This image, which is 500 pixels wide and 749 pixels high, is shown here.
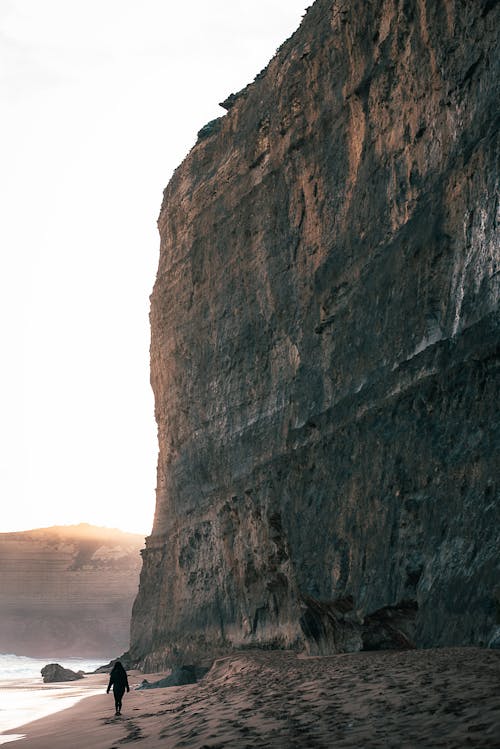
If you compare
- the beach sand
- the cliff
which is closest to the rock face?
the beach sand

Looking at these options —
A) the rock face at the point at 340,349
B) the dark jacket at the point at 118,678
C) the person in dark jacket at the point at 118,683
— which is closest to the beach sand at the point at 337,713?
the person in dark jacket at the point at 118,683

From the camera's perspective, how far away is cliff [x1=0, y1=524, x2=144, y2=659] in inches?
3780

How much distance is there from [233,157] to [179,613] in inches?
701

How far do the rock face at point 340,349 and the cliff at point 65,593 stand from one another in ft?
204

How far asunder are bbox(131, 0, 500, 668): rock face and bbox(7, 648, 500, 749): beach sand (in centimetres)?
144

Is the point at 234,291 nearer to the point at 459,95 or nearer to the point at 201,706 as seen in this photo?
the point at 459,95

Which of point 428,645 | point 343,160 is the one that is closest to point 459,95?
point 343,160

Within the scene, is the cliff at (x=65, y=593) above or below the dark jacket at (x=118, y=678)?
above

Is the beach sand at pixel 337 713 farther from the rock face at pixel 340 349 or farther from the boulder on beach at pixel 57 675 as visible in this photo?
the boulder on beach at pixel 57 675

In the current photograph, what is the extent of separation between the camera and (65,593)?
10075 centimetres

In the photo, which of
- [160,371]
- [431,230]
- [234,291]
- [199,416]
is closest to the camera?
[431,230]

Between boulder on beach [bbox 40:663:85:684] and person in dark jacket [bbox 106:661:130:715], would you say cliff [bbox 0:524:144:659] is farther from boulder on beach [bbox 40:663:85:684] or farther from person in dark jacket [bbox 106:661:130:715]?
person in dark jacket [bbox 106:661:130:715]

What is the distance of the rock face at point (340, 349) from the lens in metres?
13.5

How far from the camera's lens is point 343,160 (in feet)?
76.3
